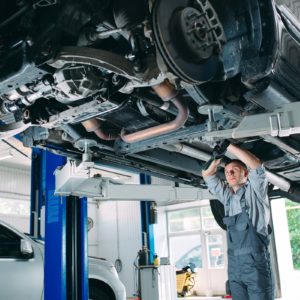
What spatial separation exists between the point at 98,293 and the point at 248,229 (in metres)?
2.54

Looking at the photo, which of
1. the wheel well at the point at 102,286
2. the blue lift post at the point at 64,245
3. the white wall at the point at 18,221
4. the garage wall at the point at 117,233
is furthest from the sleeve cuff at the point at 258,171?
the garage wall at the point at 117,233

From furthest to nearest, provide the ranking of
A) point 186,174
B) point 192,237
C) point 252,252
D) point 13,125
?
1. point 192,237
2. point 186,174
3. point 252,252
4. point 13,125

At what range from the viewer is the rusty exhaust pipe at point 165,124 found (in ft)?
7.36

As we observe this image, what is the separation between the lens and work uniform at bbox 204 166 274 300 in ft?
9.11

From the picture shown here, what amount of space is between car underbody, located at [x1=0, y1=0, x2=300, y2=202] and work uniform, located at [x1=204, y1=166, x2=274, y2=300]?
45 cm

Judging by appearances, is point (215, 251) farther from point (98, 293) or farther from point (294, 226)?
point (98, 293)

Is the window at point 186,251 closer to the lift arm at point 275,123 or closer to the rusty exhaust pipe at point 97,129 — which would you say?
the rusty exhaust pipe at point 97,129

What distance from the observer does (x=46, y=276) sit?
3.83m

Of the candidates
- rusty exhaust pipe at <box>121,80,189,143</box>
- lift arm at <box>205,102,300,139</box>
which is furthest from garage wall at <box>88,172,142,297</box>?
lift arm at <box>205,102,300,139</box>

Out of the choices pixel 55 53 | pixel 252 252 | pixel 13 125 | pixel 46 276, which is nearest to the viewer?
pixel 55 53

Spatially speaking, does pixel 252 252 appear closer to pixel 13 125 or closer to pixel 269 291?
pixel 269 291

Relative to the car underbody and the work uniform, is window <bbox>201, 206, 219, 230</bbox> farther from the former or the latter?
the car underbody

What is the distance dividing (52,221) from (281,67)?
2681 mm

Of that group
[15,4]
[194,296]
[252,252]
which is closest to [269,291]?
[252,252]
